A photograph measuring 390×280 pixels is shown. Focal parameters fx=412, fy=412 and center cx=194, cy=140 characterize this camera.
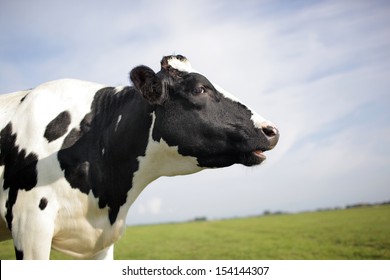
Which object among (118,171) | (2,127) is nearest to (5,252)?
(2,127)

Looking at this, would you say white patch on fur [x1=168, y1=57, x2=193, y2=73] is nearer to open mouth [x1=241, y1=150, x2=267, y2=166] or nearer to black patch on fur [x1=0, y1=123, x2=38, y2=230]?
open mouth [x1=241, y1=150, x2=267, y2=166]

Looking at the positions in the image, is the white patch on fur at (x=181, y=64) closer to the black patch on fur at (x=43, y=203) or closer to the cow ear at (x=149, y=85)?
the cow ear at (x=149, y=85)

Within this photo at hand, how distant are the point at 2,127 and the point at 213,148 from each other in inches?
89.6

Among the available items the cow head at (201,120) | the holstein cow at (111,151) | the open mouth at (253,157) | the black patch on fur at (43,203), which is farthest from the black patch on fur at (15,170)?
the open mouth at (253,157)

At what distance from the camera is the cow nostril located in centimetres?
386

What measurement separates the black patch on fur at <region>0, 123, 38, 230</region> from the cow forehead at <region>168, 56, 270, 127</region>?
168 centimetres

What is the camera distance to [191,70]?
4.29m

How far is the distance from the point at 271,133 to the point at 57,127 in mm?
2127

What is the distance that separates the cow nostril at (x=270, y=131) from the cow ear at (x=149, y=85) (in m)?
1.04

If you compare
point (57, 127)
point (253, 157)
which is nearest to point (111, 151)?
point (57, 127)

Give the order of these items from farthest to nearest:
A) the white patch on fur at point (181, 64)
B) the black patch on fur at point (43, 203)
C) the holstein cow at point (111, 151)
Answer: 1. the white patch on fur at point (181, 64)
2. the holstein cow at point (111, 151)
3. the black patch on fur at point (43, 203)

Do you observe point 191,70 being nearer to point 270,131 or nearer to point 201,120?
point 201,120

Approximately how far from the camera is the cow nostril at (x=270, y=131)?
386 cm
